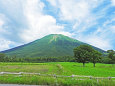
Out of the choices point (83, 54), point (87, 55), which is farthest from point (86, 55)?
point (83, 54)

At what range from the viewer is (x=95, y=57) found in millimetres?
46844

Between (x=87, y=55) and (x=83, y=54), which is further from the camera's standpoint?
(x=83, y=54)

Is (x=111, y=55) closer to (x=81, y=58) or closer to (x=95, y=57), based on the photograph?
(x=95, y=57)

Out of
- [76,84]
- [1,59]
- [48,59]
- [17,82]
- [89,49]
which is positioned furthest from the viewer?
[48,59]

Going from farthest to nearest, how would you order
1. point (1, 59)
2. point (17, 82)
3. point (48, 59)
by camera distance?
point (48, 59) < point (1, 59) < point (17, 82)

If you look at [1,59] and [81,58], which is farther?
[1,59]

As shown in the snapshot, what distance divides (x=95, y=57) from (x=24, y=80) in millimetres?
42980

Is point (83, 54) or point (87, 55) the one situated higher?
point (83, 54)

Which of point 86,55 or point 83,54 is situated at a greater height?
point 83,54

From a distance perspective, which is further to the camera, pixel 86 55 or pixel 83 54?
pixel 83 54

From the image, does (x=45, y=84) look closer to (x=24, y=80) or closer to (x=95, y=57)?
(x=24, y=80)

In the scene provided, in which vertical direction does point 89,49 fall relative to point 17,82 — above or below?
above

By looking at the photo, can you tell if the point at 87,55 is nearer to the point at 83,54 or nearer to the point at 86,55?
the point at 86,55

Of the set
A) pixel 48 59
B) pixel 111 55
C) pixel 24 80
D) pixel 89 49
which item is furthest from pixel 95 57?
pixel 48 59
